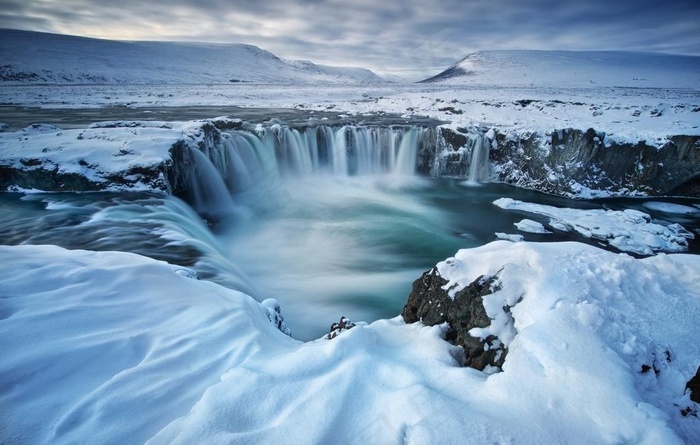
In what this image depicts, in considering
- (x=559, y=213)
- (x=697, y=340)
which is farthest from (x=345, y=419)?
(x=559, y=213)

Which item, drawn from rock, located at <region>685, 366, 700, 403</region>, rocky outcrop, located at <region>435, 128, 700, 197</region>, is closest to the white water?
rocky outcrop, located at <region>435, 128, 700, 197</region>

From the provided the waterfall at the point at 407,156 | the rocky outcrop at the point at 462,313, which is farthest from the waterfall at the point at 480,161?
the rocky outcrop at the point at 462,313

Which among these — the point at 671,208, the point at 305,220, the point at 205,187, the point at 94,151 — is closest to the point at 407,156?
the point at 305,220

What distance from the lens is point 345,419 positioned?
2141mm

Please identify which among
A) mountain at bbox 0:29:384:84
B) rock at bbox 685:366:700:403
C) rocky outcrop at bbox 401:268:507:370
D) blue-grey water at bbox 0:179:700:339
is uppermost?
mountain at bbox 0:29:384:84

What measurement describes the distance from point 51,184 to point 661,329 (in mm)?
13008

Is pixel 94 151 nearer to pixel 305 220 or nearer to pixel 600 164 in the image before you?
pixel 305 220

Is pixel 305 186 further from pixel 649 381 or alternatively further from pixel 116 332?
pixel 649 381

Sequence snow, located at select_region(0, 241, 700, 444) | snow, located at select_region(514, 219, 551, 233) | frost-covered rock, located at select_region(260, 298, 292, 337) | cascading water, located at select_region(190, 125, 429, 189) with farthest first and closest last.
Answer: cascading water, located at select_region(190, 125, 429, 189), snow, located at select_region(514, 219, 551, 233), frost-covered rock, located at select_region(260, 298, 292, 337), snow, located at select_region(0, 241, 700, 444)

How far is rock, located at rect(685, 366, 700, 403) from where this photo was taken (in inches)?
85.0

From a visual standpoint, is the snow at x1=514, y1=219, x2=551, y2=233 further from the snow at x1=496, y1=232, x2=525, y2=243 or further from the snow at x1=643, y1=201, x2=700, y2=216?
the snow at x1=643, y1=201, x2=700, y2=216

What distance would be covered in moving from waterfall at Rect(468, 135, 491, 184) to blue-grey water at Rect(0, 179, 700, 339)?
1.19 meters

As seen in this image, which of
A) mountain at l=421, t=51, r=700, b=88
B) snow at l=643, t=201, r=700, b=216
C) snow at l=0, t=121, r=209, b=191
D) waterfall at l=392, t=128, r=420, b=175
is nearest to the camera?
snow at l=0, t=121, r=209, b=191

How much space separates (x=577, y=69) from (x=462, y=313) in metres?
125
